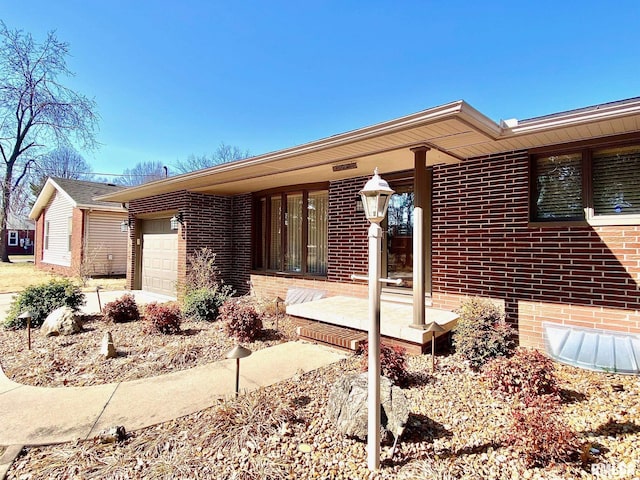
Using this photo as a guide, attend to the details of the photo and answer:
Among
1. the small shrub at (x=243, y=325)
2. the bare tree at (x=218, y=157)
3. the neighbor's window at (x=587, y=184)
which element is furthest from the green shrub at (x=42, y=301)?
the bare tree at (x=218, y=157)

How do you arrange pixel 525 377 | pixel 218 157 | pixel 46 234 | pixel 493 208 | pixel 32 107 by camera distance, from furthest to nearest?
1. pixel 218 157
2. pixel 32 107
3. pixel 46 234
4. pixel 493 208
5. pixel 525 377

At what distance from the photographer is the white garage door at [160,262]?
31.1 ft

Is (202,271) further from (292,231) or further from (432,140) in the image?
(432,140)

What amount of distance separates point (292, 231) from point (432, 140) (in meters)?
4.56

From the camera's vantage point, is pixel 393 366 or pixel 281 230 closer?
pixel 393 366

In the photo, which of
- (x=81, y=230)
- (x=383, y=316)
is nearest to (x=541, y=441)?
(x=383, y=316)

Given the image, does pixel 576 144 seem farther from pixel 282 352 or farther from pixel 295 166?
pixel 282 352

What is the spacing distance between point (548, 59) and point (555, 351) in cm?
811

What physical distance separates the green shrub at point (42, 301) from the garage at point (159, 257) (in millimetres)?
2756

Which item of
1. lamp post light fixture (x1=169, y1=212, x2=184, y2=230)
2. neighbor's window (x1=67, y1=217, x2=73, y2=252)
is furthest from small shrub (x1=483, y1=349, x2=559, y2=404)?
neighbor's window (x1=67, y1=217, x2=73, y2=252)

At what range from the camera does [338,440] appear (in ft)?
8.48

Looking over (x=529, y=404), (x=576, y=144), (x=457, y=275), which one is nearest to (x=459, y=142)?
(x=576, y=144)

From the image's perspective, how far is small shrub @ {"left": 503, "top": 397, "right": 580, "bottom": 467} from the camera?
2232 millimetres

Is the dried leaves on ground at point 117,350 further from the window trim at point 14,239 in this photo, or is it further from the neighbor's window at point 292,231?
the window trim at point 14,239
